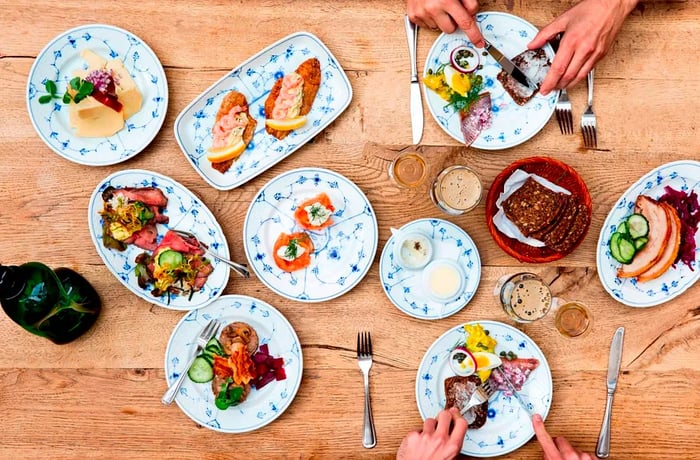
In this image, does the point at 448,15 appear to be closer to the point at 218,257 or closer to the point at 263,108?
the point at 263,108

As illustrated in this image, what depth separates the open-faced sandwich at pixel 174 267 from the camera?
2.05 m

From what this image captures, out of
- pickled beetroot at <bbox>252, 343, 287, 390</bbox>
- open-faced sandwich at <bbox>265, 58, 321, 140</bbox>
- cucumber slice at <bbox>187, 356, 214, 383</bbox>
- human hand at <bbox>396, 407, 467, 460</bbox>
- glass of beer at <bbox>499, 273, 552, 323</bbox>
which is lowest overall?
human hand at <bbox>396, 407, 467, 460</bbox>

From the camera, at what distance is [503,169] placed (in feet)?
7.08

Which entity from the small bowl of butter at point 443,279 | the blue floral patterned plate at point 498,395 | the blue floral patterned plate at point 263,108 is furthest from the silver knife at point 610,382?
the blue floral patterned plate at point 263,108

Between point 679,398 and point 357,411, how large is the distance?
130 cm

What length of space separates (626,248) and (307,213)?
1209 millimetres

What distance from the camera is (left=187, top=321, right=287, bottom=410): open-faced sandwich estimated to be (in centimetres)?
207

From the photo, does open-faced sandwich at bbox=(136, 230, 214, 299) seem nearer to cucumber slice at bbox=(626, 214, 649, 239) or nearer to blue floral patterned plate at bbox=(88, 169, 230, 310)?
blue floral patterned plate at bbox=(88, 169, 230, 310)

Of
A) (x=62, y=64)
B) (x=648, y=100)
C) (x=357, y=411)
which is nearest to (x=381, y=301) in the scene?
(x=357, y=411)

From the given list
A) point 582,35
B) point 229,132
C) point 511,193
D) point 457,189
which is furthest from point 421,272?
point 582,35

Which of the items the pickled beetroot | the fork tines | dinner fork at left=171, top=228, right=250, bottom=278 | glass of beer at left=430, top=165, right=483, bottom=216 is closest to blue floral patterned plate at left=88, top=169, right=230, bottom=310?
Answer: dinner fork at left=171, top=228, right=250, bottom=278

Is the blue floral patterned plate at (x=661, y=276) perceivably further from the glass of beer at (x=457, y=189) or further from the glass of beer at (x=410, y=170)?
the glass of beer at (x=410, y=170)

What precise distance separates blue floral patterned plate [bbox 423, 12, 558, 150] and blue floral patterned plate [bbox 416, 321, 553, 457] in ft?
2.39

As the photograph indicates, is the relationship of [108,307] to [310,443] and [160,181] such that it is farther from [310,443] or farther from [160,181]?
[310,443]
